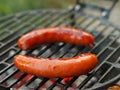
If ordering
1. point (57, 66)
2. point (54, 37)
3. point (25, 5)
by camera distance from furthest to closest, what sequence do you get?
point (25, 5), point (54, 37), point (57, 66)

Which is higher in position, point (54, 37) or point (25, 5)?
point (54, 37)

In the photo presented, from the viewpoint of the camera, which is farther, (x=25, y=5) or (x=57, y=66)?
(x=25, y=5)

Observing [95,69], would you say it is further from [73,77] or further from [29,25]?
[29,25]

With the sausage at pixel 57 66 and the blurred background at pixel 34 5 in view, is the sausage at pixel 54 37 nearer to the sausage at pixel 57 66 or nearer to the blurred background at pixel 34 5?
the sausage at pixel 57 66

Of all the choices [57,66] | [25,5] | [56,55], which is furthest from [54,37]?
[25,5]

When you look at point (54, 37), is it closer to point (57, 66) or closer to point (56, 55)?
point (56, 55)

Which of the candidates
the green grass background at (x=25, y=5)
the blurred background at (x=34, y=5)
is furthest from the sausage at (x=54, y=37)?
the green grass background at (x=25, y=5)
